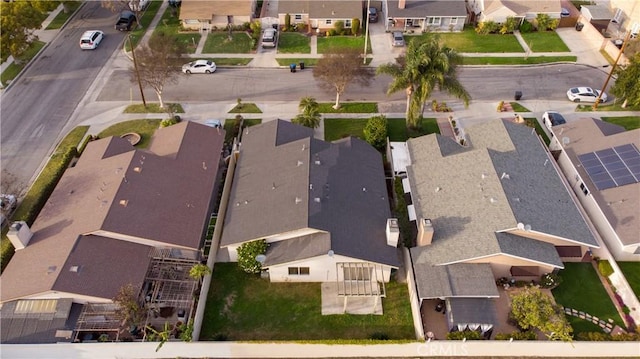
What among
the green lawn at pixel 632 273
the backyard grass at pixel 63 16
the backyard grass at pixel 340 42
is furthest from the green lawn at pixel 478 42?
the backyard grass at pixel 63 16

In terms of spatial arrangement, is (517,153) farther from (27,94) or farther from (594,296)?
(27,94)

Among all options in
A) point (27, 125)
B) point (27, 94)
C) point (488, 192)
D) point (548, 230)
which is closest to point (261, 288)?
point (488, 192)

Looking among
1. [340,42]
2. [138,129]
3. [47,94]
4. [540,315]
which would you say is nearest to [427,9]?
[340,42]

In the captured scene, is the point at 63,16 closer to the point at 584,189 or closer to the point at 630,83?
the point at 584,189

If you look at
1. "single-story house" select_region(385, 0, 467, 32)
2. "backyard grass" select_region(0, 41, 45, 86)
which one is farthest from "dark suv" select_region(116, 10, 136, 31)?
"single-story house" select_region(385, 0, 467, 32)

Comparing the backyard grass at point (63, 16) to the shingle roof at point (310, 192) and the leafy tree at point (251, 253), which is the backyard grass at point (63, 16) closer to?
the shingle roof at point (310, 192)

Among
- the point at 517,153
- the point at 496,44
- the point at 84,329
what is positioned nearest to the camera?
the point at 84,329

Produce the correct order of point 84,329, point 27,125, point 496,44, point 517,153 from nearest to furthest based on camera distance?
1. point 84,329
2. point 517,153
3. point 27,125
4. point 496,44

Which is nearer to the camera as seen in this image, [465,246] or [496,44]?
[465,246]
